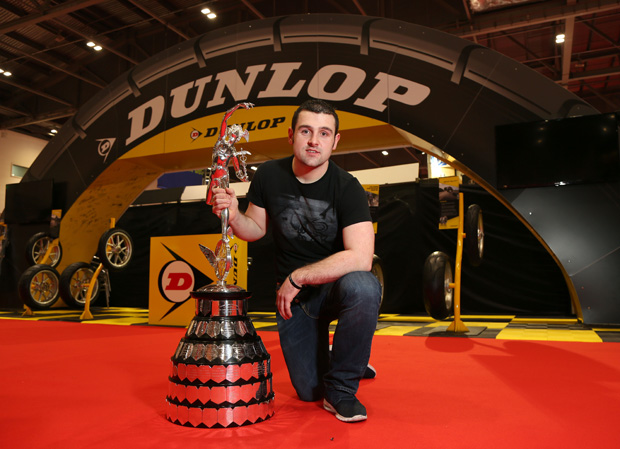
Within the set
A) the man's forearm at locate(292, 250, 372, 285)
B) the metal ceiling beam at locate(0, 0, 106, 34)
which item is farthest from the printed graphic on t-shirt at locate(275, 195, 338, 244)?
the metal ceiling beam at locate(0, 0, 106, 34)

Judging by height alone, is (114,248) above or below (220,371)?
above

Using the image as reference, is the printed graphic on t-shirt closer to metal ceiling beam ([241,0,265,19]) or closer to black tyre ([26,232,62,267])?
black tyre ([26,232,62,267])

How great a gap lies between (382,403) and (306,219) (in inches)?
25.2

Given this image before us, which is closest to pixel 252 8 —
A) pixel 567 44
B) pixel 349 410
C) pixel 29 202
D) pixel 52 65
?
pixel 52 65

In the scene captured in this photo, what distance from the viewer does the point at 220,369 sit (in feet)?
4.16

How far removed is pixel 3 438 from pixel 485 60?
4312 mm

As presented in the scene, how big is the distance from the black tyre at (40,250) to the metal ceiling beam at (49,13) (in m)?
3.38

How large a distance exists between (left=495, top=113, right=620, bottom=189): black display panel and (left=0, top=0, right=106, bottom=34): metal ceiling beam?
6.00 metres

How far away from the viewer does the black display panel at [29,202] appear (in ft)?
20.4

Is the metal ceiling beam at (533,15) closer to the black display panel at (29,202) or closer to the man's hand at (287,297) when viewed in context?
the black display panel at (29,202)

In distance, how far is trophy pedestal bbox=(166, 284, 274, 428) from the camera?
4.15ft

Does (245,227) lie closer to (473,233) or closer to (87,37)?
(473,233)

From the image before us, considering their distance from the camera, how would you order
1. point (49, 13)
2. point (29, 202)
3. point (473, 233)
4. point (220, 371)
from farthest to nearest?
point (49, 13), point (29, 202), point (473, 233), point (220, 371)

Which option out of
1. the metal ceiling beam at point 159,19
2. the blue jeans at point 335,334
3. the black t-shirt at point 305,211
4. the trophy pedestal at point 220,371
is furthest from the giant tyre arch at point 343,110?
the trophy pedestal at point 220,371
